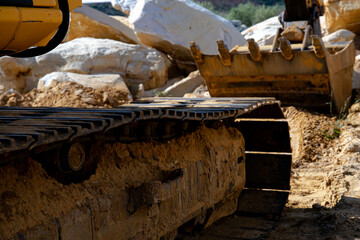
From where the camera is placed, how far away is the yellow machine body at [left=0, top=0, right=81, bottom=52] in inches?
112

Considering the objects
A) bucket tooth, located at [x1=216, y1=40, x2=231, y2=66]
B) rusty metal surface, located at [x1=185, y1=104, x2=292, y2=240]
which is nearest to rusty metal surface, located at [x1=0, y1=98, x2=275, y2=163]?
rusty metal surface, located at [x1=185, y1=104, x2=292, y2=240]

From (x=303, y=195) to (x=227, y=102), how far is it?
164 cm

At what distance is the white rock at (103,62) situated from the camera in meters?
11.0

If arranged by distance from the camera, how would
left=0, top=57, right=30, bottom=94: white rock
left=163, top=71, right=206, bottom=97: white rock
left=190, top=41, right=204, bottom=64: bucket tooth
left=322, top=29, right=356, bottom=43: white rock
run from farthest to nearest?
1. left=322, top=29, right=356, bottom=43: white rock
2. left=163, top=71, right=206, bottom=97: white rock
3. left=0, top=57, right=30, bottom=94: white rock
4. left=190, top=41, right=204, bottom=64: bucket tooth

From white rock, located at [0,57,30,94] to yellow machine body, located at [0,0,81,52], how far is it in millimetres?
7434

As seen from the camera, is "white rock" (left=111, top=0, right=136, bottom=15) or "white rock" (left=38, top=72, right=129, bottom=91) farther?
"white rock" (left=111, top=0, right=136, bottom=15)

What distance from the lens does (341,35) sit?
41.6 ft

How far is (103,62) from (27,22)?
8.45 m

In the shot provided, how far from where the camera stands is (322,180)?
6.11 meters

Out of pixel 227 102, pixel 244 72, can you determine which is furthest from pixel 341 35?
pixel 227 102

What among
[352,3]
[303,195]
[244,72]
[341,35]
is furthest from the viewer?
[352,3]

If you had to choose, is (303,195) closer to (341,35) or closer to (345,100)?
(345,100)

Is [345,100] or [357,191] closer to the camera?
[357,191]

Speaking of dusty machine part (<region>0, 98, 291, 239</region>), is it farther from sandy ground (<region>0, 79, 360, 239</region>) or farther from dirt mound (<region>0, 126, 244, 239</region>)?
sandy ground (<region>0, 79, 360, 239</region>)
